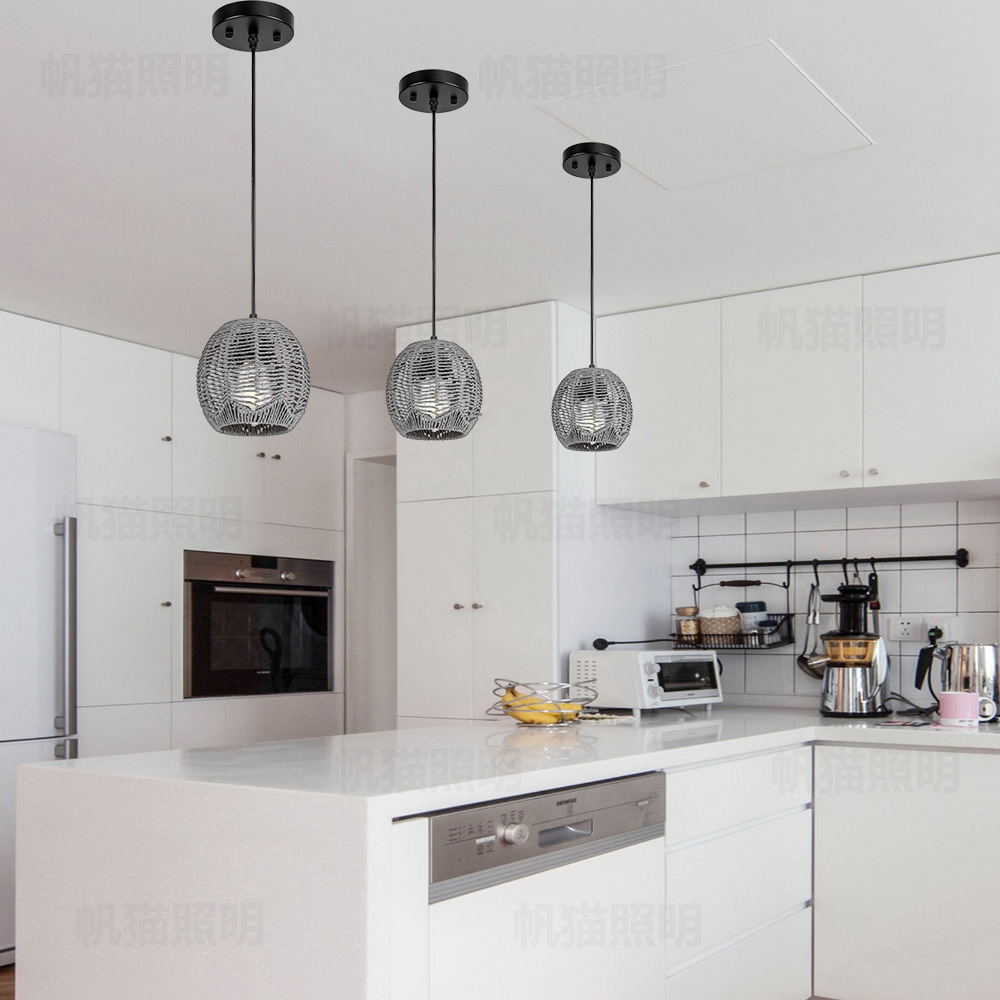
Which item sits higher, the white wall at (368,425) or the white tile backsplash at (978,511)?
the white wall at (368,425)

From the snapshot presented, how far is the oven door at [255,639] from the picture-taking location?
4.58 meters

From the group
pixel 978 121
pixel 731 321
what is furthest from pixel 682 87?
pixel 731 321

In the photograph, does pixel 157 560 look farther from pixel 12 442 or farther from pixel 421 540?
pixel 421 540

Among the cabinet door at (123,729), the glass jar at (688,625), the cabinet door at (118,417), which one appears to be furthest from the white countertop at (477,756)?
the cabinet door at (118,417)

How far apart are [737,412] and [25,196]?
7.38 ft

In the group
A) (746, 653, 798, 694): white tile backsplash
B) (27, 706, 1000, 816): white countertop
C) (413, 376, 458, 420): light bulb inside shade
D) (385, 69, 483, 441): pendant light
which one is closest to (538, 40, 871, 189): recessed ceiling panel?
(385, 69, 483, 441): pendant light

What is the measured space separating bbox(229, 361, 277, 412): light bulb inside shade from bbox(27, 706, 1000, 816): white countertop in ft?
2.13

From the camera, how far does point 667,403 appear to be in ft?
13.2

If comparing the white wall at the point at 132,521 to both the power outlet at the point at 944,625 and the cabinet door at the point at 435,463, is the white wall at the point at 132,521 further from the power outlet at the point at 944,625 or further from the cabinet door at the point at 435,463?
the power outlet at the point at 944,625

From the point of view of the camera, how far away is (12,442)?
3.83 metres

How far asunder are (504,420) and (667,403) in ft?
1.87

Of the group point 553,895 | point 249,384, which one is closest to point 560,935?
point 553,895

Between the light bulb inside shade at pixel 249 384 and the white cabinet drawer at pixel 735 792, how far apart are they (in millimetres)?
1259

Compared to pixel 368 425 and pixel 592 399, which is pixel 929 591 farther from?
pixel 368 425
